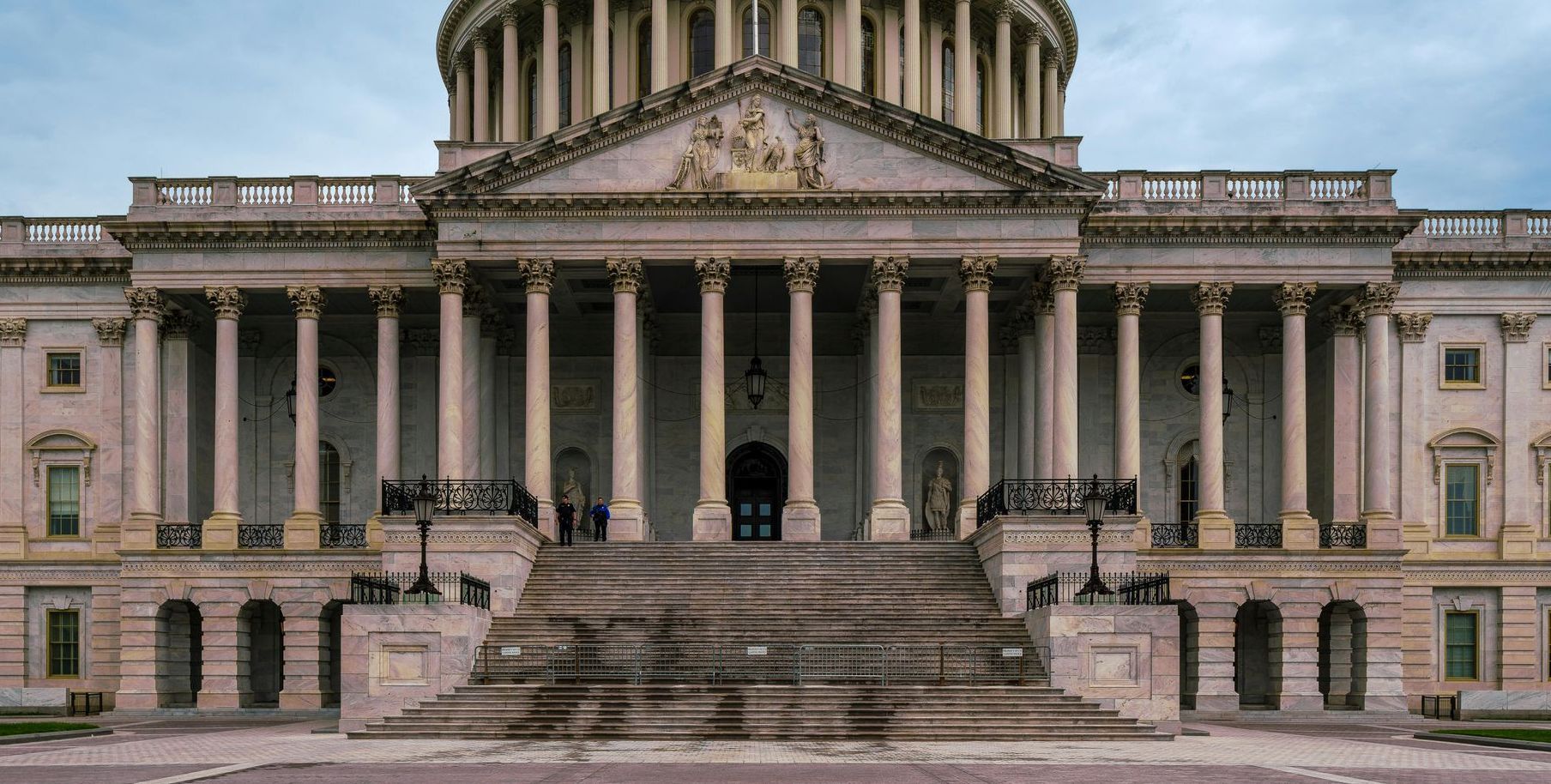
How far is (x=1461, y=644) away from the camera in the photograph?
50094 mm

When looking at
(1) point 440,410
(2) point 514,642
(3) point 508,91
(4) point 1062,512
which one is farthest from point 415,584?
(3) point 508,91

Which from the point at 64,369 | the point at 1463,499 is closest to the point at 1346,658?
the point at 1463,499

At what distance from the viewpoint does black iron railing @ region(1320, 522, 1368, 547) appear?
46.8 metres

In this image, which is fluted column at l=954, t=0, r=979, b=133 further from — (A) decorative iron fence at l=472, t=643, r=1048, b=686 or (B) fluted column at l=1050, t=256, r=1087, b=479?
(A) decorative iron fence at l=472, t=643, r=1048, b=686

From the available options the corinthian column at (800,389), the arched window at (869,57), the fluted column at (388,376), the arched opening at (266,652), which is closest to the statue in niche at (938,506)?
the corinthian column at (800,389)

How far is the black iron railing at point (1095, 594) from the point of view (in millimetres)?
35219

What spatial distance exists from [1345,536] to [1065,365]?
982 cm

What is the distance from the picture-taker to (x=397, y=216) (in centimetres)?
4862

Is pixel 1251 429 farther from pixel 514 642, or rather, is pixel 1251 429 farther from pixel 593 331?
pixel 514 642

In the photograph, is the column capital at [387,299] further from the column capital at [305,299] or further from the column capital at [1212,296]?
the column capital at [1212,296]

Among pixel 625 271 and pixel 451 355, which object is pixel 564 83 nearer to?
pixel 625 271

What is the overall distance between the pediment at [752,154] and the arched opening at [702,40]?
57.1 ft

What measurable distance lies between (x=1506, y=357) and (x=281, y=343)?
130 ft

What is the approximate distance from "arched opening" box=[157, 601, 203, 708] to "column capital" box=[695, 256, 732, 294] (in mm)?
17925
